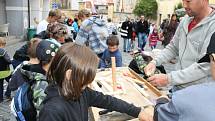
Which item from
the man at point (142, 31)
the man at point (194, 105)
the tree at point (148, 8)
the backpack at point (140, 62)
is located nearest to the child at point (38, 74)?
the man at point (194, 105)

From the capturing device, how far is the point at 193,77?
2.55 meters

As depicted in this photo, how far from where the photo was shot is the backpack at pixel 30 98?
8.60 ft

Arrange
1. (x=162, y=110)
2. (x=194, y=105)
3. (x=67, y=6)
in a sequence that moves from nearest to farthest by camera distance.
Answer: (x=194, y=105), (x=162, y=110), (x=67, y=6)

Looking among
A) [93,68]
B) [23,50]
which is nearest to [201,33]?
[93,68]

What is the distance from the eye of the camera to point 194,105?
4.75ft

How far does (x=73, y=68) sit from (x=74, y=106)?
259 mm

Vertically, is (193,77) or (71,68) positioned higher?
(71,68)

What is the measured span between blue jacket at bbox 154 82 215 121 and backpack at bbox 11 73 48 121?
1312 millimetres

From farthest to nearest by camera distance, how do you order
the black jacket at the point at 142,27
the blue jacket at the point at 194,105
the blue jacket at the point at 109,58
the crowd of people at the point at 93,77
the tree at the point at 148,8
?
the tree at the point at 148,8
the black jacket at the point at 142,27
the blue jacket at the point at 109,58
the crowd of people at the point at 93,77
the blue jacket at the point at 194,105

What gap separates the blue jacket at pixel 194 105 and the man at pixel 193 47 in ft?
3.23

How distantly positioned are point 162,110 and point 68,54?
23.7 inches

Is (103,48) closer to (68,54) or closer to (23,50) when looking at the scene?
(23,50)

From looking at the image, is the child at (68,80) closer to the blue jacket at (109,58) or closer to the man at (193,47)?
the man at (193,47)

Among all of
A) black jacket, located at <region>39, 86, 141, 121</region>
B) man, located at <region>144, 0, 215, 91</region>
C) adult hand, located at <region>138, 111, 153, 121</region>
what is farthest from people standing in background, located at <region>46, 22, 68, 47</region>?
adult hand, located at <region>138, 111, 153, 121</region>
